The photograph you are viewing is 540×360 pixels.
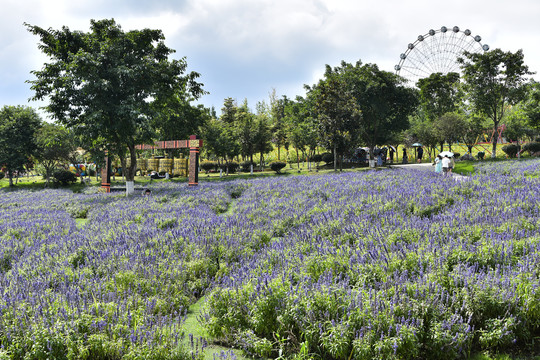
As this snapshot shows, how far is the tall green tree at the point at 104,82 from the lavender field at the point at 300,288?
38.4 ft

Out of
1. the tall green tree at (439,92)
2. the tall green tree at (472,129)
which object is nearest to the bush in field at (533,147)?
the tall green tree at (472,129)

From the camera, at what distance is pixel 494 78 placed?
3291 cm

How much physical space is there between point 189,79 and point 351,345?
77.7 ft

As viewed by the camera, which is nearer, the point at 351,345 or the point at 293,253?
the point at 351,345

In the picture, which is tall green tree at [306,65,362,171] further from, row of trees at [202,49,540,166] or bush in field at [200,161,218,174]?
bush in field at [200,161,218,174]

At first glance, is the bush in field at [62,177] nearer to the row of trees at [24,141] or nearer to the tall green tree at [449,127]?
the row of trees at [24,141]

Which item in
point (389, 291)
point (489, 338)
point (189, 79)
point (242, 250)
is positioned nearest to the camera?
point (489, 338)

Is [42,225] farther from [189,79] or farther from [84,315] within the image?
[189,79]

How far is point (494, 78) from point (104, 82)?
3496 cm

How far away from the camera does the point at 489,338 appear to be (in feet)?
9.63

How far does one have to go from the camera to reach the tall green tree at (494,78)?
3209 cm

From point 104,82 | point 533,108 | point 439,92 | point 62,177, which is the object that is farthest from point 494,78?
point 62,177

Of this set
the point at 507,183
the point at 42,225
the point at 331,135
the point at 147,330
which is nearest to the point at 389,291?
the point at 147,330

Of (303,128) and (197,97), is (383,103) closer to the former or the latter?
(303,128)
